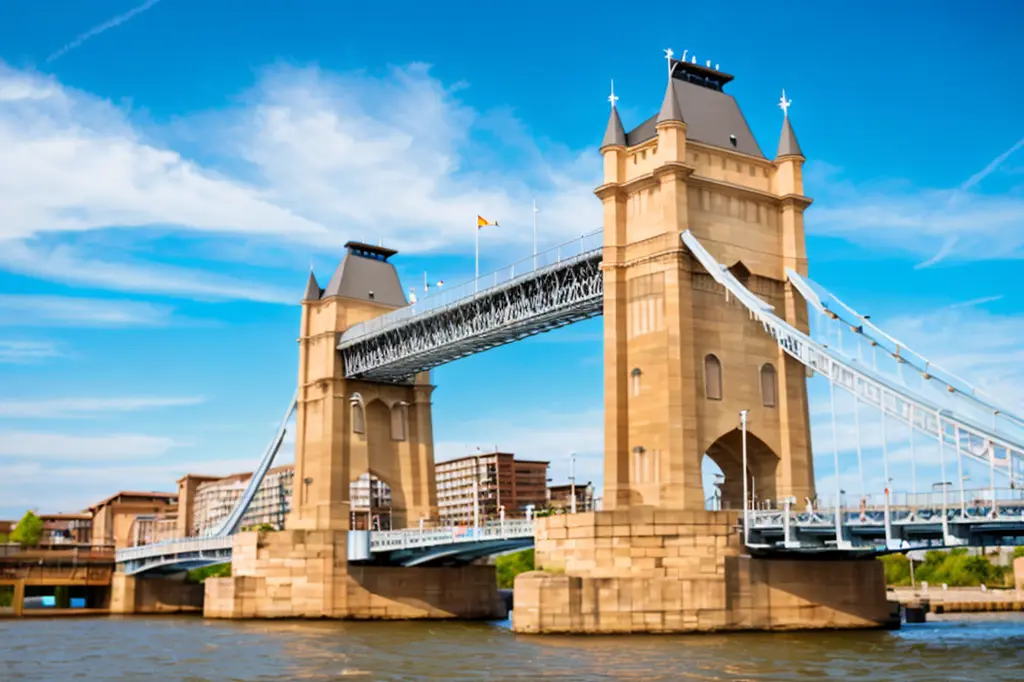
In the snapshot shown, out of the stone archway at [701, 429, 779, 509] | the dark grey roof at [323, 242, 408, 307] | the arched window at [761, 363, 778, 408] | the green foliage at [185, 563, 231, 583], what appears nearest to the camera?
the stone archway at [701, 429, 779, 509]

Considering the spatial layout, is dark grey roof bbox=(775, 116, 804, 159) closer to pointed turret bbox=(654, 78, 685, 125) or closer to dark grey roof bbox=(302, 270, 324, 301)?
pointed turret bbox=(654, 78, 685, 125)

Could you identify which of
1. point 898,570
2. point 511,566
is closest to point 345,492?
point 511,566

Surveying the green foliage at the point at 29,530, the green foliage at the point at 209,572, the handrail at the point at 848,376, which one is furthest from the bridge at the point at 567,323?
the green foliage at the point at 29,530

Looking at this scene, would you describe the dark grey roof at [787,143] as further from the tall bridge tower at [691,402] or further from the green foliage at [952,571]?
the green foliage at [952,571]

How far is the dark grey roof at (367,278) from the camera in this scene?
3484 inches

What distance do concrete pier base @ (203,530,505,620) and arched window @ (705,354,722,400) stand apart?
28625mm

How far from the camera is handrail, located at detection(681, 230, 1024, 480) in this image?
1751 inches

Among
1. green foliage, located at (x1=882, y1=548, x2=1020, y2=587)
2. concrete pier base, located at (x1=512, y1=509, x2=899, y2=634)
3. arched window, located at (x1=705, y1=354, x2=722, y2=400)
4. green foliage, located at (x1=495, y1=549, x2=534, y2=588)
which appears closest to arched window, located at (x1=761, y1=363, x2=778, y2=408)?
arched window, located at (x1=705, y1=354, x2=722, y2=400)

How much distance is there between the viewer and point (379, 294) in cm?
8981

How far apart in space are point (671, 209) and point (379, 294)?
1455 inches

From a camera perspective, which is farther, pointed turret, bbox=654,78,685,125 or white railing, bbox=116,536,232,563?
white railing, bbox=116,536,232,563

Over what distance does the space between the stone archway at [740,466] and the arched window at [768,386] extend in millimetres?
2085

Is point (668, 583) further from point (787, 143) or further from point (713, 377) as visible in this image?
point (787, 143)

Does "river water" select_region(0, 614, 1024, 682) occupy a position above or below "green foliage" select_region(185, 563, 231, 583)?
below
